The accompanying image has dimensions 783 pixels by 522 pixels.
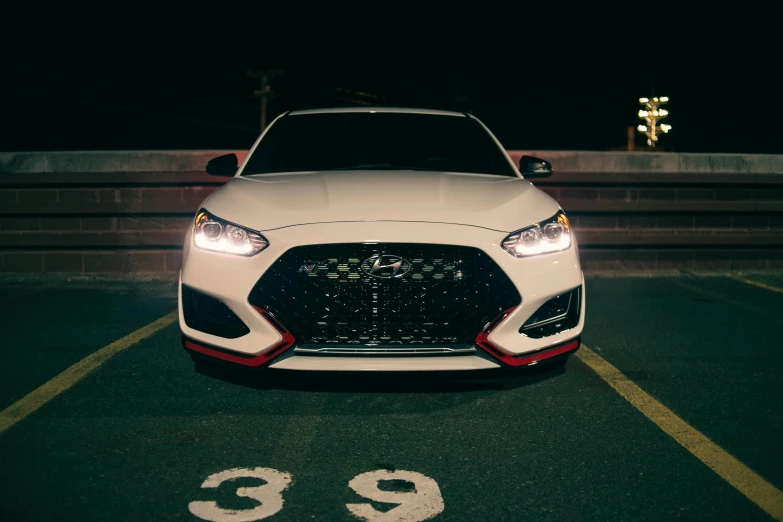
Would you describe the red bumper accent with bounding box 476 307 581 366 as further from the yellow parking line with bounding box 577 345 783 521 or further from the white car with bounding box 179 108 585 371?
the yellow parking line with bounding box 577 345 783 521

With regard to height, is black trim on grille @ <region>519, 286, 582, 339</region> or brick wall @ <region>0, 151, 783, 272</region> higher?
black trim on grille @ <region>519, 286, 582, 339</region>

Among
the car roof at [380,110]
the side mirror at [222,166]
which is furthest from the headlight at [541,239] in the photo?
the side mirror at [222,166]

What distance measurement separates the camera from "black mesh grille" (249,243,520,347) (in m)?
4.15

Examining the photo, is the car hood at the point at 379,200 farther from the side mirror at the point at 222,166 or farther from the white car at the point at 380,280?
the side mirror at the point at 222,166

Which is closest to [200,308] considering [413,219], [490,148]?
[413,219]

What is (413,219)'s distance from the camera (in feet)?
14.3

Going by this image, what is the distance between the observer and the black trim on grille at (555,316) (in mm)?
4336

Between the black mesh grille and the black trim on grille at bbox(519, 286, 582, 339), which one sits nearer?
the black mesh grille

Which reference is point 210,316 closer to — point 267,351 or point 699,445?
point 267,351

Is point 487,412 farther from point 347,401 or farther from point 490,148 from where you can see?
point 490,148

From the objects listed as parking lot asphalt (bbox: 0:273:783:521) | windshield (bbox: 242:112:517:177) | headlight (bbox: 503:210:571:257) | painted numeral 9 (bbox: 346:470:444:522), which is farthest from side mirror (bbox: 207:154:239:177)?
painted numeral 9 (bbox: 346:470:444:522)

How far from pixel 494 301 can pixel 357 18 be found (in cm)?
6407

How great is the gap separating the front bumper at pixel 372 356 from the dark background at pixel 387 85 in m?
35.2

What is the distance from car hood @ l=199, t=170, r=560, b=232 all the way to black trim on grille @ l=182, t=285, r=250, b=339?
15.7 inches
